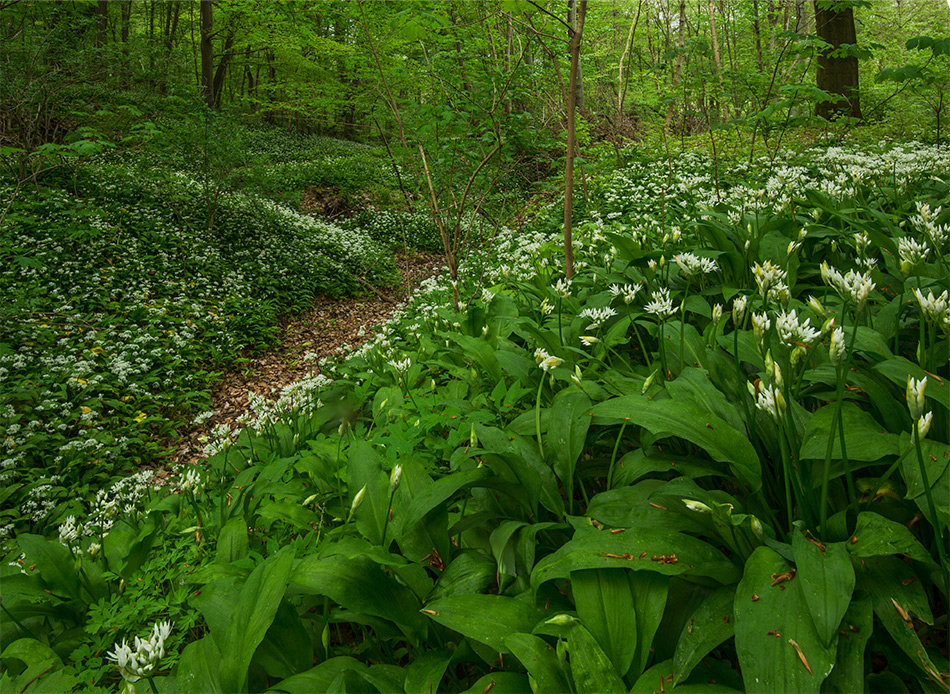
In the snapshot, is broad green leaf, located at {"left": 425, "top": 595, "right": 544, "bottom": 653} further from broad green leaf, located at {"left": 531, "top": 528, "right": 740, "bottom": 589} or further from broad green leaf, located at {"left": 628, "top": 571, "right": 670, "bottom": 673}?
broad green leaf, located at {"left": 628, "top": 571, "right": 670, "bottom": 673}

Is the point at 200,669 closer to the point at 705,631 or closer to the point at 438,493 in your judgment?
the point at 438,493

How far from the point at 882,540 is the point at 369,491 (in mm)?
1315

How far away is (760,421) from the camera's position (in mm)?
1372

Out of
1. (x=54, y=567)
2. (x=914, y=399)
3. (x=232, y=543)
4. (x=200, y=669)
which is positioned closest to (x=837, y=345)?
(x=914, y=399)

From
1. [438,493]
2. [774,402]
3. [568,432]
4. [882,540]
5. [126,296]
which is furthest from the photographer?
[126,296]

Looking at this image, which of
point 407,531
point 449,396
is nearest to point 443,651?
point 407,531

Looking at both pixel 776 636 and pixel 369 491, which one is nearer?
pixel 776 636

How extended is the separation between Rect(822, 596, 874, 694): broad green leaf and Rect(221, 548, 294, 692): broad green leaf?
116cm

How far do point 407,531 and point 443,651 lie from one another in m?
0.31

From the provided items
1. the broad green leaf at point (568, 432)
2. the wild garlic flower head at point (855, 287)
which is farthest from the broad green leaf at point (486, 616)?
the wild garlic flower head at point (855, 287)

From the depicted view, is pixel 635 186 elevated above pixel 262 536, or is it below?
above

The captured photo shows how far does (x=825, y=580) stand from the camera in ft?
3.01

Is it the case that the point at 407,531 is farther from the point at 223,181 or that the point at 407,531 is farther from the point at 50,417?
the point at 223,181

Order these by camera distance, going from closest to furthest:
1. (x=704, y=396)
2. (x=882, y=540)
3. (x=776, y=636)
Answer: (x=776, y=636) < (x=882, y=540) < (x=704, y=396)
